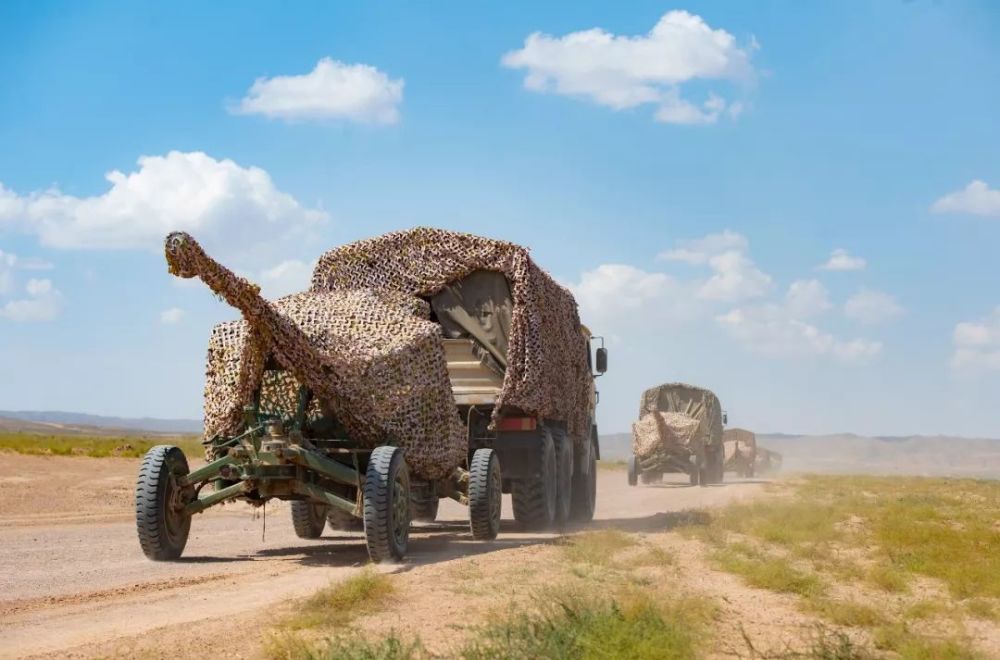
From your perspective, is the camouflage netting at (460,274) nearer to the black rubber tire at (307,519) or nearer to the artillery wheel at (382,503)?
the black rubber tire at (307,519)

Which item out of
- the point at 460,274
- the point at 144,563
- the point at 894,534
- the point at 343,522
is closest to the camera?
the point at 144,563

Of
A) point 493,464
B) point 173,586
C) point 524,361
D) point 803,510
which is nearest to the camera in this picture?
point 173,586

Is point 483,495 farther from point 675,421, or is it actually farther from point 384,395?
point 675,421

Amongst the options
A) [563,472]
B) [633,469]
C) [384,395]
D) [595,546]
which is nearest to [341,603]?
[384,395]

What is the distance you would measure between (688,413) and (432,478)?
82.2ft

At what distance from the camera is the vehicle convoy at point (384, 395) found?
12820mm

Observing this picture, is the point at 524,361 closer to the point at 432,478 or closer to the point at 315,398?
the point at 432,478

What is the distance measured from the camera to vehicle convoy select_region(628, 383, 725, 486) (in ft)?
120

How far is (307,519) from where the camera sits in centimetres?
1650

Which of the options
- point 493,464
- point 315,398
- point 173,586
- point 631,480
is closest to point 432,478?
point 493,464

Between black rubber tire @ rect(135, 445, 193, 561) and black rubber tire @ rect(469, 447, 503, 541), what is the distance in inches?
134

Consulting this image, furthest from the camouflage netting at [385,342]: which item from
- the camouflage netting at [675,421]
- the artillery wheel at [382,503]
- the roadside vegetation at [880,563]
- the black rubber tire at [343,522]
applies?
the camouflage netting at [675,421]

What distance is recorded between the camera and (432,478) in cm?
1461

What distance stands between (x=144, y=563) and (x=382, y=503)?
2883 millimetres
